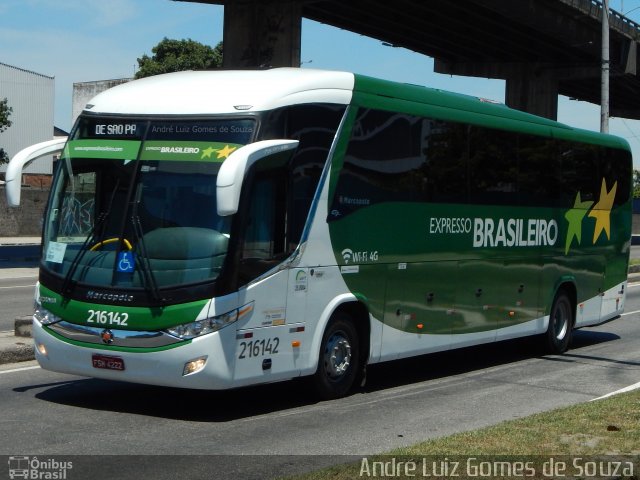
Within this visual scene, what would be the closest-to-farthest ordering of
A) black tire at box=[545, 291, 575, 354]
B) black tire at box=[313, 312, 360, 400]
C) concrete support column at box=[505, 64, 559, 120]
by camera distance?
black tire at box=[313, 312, 360, 400] → black tire at box=[545, 291, 575, 354] → concrete support column at box=[505, 64, 559, 120]

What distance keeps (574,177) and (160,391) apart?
315 inches

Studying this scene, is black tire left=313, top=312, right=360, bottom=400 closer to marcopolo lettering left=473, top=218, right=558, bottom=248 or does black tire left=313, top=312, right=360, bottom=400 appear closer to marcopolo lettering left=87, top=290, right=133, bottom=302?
marcopolo lettering left=87, top=290, right=133, bottom=302

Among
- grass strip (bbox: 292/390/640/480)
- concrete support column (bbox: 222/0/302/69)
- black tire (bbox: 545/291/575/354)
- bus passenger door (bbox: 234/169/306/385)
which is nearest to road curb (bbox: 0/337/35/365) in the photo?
bus passenger door (bbox: 234/169/306/385)

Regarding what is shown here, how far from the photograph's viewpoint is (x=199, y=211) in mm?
9453

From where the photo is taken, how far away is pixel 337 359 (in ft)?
36.0

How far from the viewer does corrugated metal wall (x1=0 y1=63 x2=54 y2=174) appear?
247 feet

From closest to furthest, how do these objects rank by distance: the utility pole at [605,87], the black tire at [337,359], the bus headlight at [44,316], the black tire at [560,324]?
the bus headlight at [44,316]
the black tire at [337,359]
the black tire at [560,324]
the utility pole at [605,87]

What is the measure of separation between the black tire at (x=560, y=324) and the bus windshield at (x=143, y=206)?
24.8 ft

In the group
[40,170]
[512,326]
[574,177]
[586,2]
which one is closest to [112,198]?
[512,326]

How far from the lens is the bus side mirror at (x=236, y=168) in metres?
8.66

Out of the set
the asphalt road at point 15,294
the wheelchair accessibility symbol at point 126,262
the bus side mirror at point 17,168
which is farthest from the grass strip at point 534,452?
the asphalt road at point 15,294

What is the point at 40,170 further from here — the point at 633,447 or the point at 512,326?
the point at 633,447

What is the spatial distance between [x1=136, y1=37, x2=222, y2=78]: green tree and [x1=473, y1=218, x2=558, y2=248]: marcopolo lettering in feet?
210

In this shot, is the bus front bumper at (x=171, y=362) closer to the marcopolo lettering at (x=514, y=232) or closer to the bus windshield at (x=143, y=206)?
the bus windshield at (x=143, y=206)
